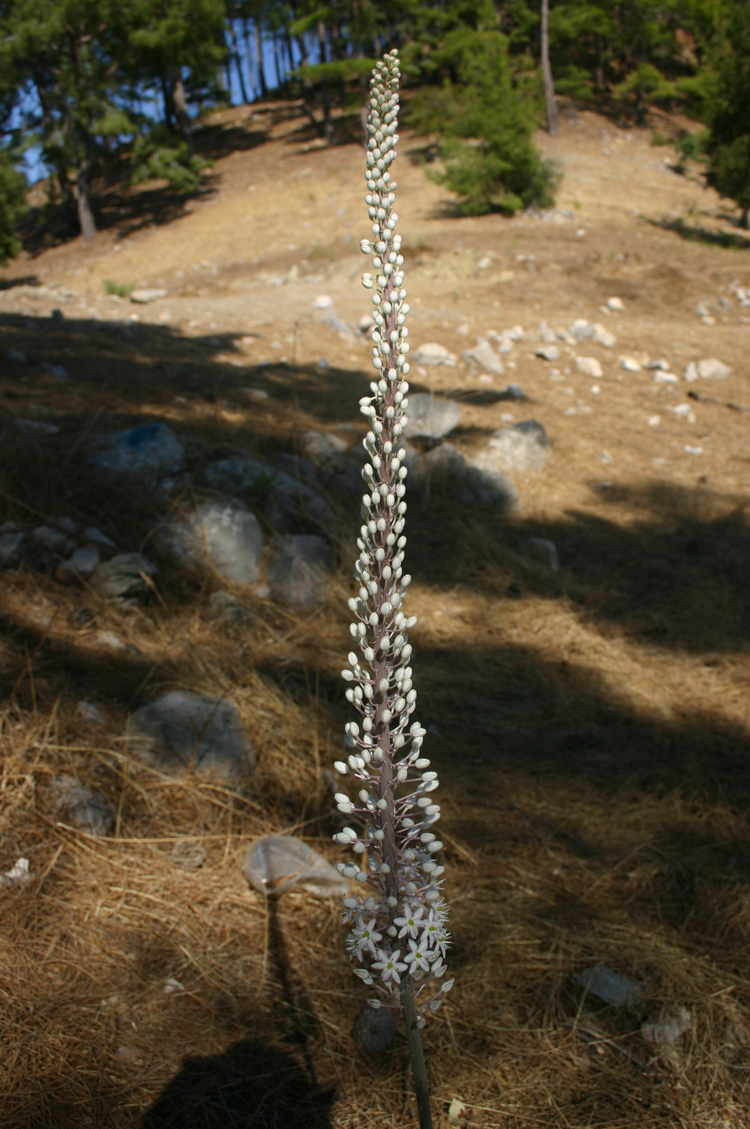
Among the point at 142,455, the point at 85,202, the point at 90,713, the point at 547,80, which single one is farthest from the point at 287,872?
the point at 547,80

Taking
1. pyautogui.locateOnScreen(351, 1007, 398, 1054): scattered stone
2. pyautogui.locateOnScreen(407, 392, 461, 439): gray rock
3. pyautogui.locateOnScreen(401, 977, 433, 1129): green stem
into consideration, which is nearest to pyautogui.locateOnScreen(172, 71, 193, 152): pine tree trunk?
pyautogui.locateOnScreen(407, 392, 461, 439): gray rock

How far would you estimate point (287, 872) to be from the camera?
268cm

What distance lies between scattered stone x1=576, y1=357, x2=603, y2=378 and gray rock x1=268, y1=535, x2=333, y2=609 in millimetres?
6167

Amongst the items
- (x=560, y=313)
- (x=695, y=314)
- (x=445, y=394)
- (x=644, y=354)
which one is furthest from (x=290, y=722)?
(x=695, y=314)

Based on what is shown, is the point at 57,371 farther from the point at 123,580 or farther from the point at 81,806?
the point at 81,806

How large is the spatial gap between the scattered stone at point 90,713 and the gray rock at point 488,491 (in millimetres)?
3766

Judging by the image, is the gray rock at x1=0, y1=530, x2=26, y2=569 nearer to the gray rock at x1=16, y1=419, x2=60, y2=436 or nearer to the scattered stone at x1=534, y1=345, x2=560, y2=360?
the gray rock at x1=16, y1=419, x2=60, y2=436

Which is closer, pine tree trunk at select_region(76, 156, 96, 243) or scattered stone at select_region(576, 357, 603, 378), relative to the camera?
scattered stone at select_region(576, 357, 603, 378)

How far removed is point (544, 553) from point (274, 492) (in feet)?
6.64

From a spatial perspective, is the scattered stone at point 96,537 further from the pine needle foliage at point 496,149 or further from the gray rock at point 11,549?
the pine needle foliage at point 496,149

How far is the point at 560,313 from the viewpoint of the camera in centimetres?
1179

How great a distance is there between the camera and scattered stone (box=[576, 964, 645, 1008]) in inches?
92.9

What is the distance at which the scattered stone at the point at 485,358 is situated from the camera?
927 centimetres

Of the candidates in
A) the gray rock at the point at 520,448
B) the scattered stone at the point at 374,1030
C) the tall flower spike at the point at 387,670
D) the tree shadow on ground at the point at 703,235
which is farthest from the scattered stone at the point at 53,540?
the tree shadow on ground at the point at 703,235
